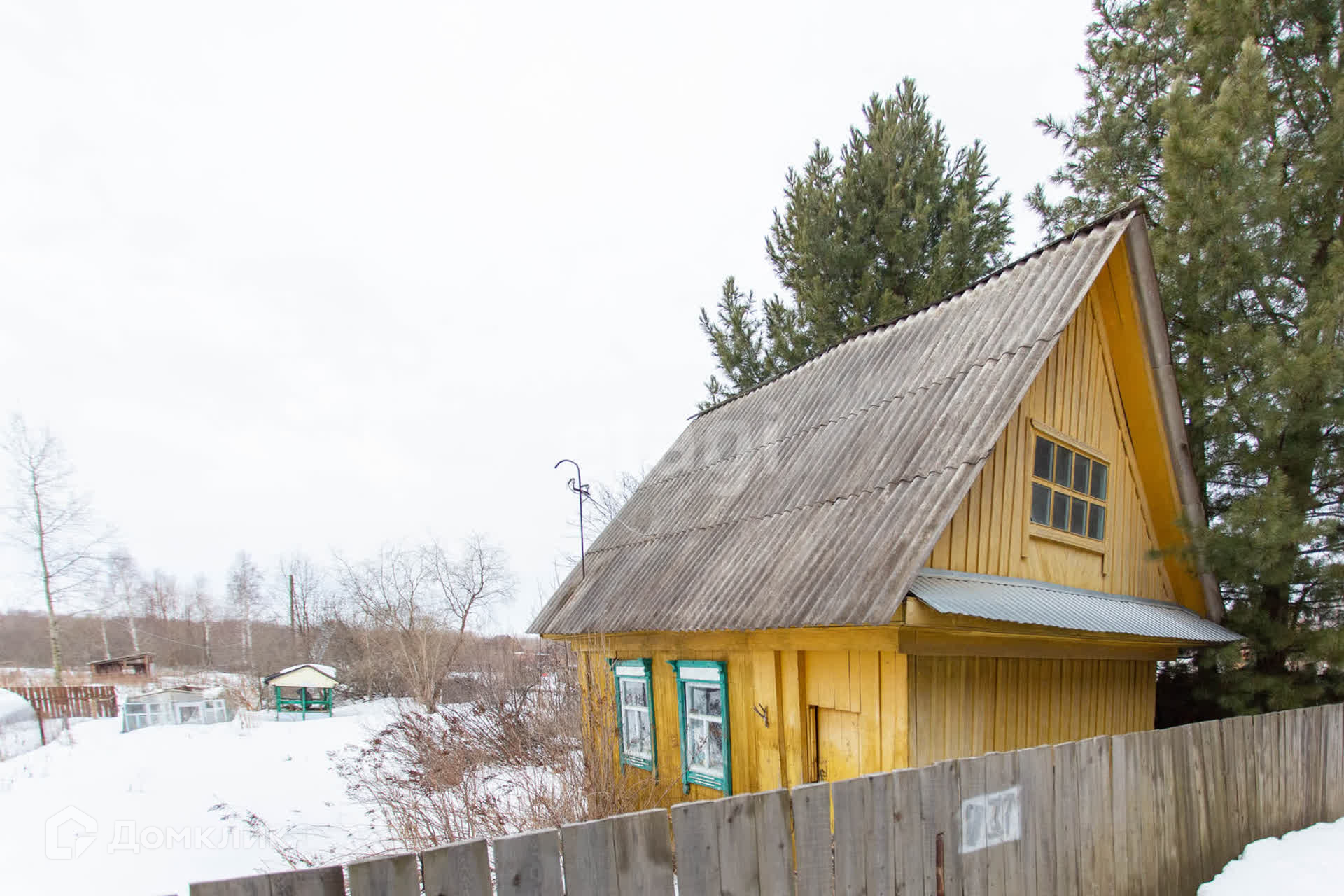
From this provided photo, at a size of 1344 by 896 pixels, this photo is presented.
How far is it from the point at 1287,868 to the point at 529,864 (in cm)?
596

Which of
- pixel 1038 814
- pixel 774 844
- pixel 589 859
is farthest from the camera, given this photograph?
pixel 1038 814

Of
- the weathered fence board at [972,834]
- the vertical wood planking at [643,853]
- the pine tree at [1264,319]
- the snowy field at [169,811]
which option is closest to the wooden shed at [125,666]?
the snowy field at [169,811]

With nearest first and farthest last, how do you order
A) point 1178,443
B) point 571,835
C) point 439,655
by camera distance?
point 571,835, point 1178,443, point 439,655

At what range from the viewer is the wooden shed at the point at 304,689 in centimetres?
2359

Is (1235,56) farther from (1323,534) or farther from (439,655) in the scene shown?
(439,655)

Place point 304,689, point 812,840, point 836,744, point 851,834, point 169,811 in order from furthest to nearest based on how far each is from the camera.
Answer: point 304,689
point 169,811
point 836,744
point 851,834
point 812,840

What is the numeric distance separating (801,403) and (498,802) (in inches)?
235

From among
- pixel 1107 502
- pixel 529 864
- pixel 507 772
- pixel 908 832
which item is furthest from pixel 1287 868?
pixel 507 772

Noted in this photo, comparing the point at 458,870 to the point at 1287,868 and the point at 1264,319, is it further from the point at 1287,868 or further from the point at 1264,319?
the point at 1264,319

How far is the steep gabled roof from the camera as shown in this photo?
5.35m

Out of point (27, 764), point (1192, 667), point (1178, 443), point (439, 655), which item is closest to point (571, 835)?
point (1178, 443)

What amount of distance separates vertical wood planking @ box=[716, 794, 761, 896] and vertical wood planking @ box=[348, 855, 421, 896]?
4.03ft

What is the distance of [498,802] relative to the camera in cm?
684

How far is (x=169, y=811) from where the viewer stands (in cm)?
1114
